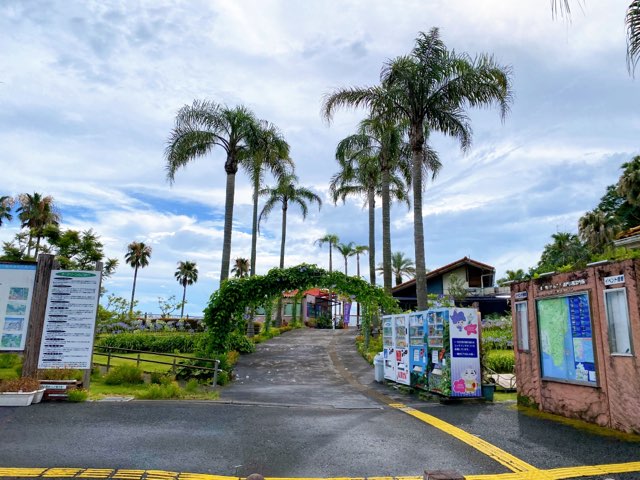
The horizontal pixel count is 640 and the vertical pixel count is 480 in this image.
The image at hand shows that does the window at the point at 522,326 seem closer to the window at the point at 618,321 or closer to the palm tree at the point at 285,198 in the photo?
the window at the point at 618,321

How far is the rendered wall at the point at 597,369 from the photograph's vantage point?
301 inches

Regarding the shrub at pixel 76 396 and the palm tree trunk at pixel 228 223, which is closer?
the shrub at pixel 76 396

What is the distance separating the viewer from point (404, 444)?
7219 mm

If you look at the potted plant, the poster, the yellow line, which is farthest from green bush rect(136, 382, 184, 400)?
the poster

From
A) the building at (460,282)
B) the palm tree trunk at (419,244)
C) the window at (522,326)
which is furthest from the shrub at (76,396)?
the building at (460,282)

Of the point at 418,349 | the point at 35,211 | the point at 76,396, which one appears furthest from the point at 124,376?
the point at 35,211

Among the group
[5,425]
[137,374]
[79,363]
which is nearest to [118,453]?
[5,425]

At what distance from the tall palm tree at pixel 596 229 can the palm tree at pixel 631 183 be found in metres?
2.68

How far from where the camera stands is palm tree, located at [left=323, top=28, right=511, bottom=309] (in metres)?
17.2

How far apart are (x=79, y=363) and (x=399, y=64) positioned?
14.8 meters

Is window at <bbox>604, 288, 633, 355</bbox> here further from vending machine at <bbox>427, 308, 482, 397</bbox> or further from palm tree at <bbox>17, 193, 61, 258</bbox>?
palm tree at <bbox>17, 193, 61, 258</bbox>

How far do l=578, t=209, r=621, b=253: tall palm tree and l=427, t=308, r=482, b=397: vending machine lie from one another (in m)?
21.5

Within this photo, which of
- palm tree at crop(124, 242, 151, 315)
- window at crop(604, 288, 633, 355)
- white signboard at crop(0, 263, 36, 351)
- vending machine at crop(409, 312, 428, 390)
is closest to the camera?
window at crop(604, 288, 633, 355)

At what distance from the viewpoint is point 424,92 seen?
17422 millimetres
